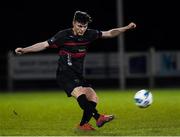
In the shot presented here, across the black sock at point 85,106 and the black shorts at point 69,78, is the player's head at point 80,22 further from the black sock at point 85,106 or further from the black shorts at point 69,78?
the black sock at point 85,106

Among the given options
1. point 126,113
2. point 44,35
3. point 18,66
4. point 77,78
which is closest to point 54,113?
point 126,113

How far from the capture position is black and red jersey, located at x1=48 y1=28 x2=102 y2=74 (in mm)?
11875

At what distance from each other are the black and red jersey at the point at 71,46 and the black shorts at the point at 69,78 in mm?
75

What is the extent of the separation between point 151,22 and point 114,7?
2696mm

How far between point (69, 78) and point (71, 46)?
0.58m

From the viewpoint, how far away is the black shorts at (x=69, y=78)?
39.0ft

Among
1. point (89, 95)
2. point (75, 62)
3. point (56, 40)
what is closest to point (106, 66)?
point (89, 95)

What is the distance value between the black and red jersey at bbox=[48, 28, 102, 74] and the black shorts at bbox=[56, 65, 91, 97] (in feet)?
0.25

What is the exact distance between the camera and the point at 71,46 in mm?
11938

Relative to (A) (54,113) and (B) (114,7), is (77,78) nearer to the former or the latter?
(A) (54,113)

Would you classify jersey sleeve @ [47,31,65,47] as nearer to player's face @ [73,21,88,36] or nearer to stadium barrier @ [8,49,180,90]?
player's face @ [73,21,88,36]

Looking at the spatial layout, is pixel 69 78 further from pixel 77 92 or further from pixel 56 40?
pixel 56 40

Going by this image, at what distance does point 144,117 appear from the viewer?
14555 mm

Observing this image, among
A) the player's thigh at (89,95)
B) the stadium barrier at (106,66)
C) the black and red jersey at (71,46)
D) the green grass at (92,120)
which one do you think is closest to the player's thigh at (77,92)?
the player's thigh at (89,95)
